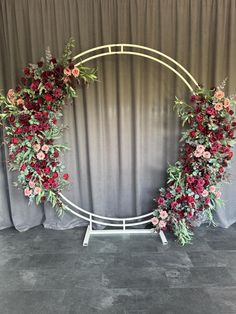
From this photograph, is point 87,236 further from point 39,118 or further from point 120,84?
point 120,84

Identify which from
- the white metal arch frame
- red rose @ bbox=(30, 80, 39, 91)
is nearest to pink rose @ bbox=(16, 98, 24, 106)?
red rose @ bbox=(30, 80, 39, 91)

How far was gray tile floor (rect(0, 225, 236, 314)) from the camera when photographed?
1952 mm

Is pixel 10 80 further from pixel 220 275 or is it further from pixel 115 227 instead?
pixel 220 275

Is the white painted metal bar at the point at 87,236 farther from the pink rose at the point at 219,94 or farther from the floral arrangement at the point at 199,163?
the pink rose at the point at 219,94

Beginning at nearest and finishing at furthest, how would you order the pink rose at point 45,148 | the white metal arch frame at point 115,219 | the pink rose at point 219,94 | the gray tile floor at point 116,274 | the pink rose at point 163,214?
the gray tile floor at point 116,274 → the pink rose at point 219,94 → the pink rose at point 45,148 → the pink rose at point 163,214 → the white metal arch frame at point 115,219

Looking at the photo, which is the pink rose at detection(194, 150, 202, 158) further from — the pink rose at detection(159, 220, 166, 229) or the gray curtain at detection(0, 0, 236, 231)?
the pink rose at detection(159, 220, 166, 229)

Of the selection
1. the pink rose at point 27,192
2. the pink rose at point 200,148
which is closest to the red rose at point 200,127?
the pink rose at point 200,148

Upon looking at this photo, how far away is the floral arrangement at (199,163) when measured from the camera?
2.47m

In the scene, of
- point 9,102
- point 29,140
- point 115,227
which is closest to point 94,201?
point 115,227

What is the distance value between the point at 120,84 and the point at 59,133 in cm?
85

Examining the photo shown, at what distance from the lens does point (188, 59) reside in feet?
9.51

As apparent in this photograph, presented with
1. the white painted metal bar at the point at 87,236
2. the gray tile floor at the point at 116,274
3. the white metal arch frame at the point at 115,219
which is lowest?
the gray tile floor at the point at 116,274

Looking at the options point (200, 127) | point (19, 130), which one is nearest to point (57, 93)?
point (19, 130)

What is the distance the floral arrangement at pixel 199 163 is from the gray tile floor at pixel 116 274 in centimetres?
33
